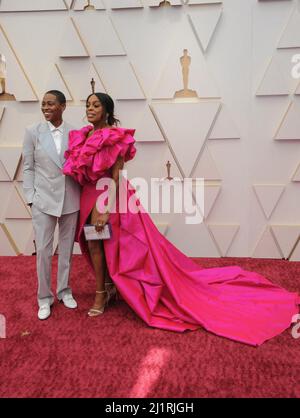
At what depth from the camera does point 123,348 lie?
7.30ft

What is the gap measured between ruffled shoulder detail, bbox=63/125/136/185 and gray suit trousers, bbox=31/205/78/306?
0.34 meters

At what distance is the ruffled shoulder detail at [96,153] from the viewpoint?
237 centimetres

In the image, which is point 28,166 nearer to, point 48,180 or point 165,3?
point 48,180

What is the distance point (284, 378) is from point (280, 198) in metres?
2.09

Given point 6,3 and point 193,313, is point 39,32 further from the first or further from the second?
point 193,313

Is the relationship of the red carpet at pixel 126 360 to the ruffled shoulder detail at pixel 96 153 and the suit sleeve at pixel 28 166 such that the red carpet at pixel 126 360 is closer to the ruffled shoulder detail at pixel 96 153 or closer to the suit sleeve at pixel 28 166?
the suit sleeve at pixel 28 166

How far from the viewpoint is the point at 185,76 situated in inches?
139

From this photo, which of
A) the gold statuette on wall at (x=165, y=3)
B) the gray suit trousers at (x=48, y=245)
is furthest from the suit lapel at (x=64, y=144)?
the gold statuette on wall at (x=165, y=3)

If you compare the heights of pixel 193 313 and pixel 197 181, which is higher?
pixel 197 181

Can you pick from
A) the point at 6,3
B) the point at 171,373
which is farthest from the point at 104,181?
the point at 6,3

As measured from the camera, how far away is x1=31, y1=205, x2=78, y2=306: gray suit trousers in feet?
8.36

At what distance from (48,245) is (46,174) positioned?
1.56 ft

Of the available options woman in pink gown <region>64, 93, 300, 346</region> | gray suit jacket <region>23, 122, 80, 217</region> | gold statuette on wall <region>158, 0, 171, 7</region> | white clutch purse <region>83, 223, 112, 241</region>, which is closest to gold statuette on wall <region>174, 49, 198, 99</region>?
gold statuette on wall <region>158, 0, 171, 7</region>

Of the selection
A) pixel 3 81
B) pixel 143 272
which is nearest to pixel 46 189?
pixel 143 272
